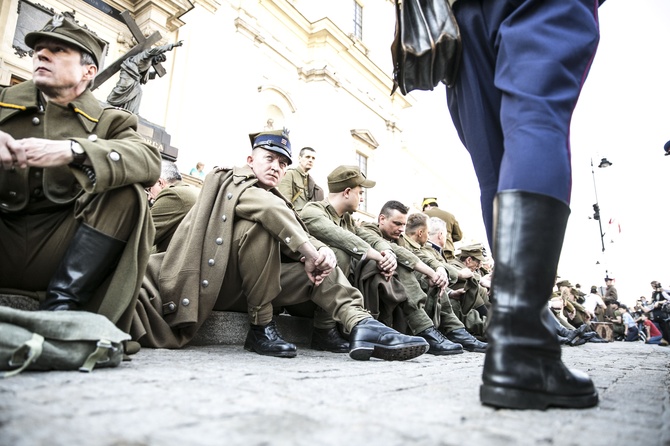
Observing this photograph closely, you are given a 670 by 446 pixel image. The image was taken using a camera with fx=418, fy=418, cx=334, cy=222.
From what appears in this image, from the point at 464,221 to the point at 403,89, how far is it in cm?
3534

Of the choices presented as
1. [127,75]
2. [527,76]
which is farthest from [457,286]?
[127,75]

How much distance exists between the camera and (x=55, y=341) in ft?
3.92

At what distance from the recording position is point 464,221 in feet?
116

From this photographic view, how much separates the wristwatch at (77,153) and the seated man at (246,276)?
77 centimetres

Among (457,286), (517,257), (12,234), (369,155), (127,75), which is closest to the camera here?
(517,257)

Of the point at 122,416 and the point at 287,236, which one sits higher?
the point at 287,236

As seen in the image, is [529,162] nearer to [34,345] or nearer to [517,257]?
[517,257]

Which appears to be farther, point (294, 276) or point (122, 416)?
point (294, 276)

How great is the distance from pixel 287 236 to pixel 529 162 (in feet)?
4.55

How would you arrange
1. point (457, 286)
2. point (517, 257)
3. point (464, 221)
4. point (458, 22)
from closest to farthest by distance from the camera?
point (517, 257) < point (458, 22) < point (457, 286) < point (464, 221)

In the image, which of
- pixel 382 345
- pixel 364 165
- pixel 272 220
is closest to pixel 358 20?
pixel 364 165

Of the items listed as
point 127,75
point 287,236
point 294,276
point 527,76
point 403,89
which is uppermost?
point 127,75

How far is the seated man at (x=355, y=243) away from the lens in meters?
3.09

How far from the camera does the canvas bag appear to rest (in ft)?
3.52
